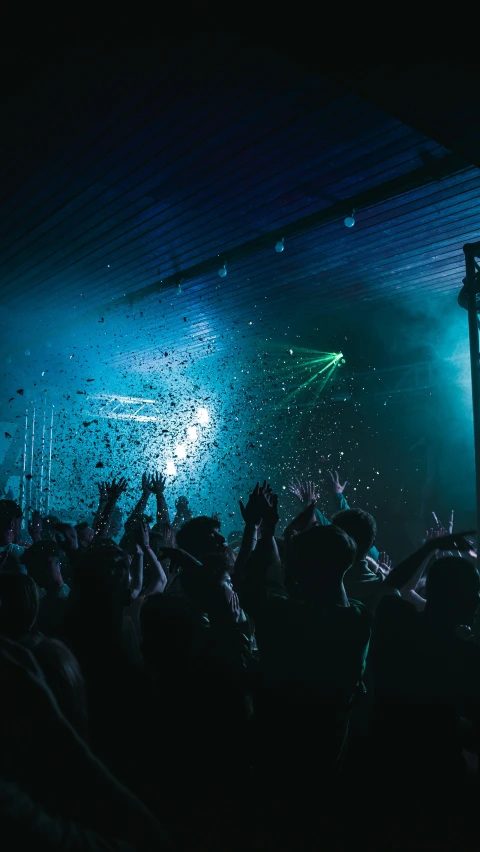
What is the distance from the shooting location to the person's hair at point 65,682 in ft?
4.59

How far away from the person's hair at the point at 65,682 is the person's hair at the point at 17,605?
22.8 inches

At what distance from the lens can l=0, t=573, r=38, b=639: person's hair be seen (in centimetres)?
202

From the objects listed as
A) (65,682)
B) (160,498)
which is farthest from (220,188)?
(65,682)

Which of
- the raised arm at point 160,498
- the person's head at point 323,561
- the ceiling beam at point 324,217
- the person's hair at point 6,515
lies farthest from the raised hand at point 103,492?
the ceiling beam at point 324,217

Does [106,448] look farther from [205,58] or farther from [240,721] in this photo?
[240,721]

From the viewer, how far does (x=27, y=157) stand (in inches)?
216

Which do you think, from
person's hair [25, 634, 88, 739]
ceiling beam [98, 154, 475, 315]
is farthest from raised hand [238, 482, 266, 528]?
ceiling beam [98, 154, 475, 315]

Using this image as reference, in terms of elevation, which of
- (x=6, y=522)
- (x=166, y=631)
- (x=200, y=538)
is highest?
(x=6, y=522)

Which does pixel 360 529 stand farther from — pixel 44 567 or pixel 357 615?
pixel 44 567

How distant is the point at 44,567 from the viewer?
3629 millimetres

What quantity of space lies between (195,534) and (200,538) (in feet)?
0.16

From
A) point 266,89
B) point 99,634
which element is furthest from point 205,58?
point 99,634

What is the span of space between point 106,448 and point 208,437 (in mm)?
3293

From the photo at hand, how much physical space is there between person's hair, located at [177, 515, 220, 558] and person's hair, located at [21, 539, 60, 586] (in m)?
0.88
